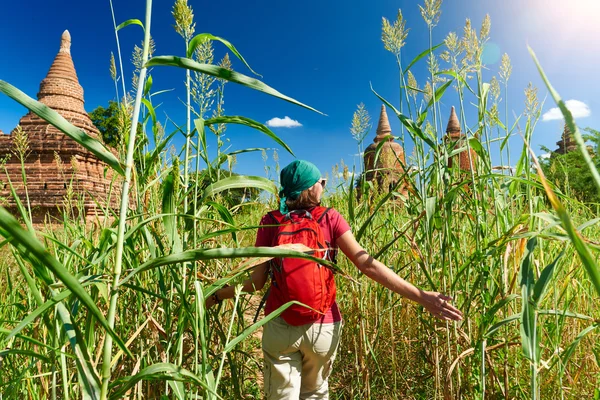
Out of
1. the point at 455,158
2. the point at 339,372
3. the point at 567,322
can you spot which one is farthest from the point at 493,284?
the point at 339,372

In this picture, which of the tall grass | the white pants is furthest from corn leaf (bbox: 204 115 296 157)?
the white pants

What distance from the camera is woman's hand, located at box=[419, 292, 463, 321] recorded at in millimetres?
1271

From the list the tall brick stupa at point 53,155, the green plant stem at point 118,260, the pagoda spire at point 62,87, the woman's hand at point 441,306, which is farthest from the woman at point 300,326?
the pagoda spire at point 62,87

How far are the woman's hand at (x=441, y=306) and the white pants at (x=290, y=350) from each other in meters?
0.56

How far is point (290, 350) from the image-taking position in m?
1.70

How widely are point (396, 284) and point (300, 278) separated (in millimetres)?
430

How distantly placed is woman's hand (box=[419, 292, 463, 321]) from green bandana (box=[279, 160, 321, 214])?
2.49 feet

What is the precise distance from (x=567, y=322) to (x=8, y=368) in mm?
2661

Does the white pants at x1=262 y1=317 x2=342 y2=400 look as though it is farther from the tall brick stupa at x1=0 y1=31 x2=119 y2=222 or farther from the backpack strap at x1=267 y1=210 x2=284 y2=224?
the tall brick stupa at x1=0 y1=31 x2=119 y2=222

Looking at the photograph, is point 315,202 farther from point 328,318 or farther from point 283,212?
point 328,318

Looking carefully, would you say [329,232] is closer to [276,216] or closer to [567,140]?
[276,216]

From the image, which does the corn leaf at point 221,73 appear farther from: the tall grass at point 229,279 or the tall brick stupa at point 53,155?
the tall brick stupa at point 53,155

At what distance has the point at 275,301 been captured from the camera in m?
1.62

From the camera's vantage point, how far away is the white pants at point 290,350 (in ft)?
5.47
